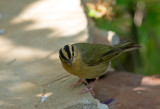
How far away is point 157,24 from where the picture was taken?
845 centimetres

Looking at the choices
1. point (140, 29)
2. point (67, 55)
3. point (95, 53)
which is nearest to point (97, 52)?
point (95, 53)

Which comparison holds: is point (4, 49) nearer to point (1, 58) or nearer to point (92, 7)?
point (1, 58)

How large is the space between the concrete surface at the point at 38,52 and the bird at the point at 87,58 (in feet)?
0.88

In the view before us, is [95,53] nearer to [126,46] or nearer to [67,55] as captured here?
[126,46]

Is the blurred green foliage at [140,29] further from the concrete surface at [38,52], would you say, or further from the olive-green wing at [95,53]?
the olive-green wing at [95,53]

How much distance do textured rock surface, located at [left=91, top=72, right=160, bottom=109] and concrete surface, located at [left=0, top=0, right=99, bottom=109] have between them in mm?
537

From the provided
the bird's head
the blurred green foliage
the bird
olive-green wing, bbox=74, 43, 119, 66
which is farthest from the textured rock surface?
the blurred green foliage

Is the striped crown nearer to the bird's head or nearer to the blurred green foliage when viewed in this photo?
the bird's head

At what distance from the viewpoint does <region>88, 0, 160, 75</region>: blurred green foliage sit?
8.44 m

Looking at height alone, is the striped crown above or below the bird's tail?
above

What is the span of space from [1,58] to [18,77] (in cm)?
77

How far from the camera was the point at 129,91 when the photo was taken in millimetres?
5277

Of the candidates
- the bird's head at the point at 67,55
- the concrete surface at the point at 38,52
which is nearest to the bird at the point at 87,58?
the bird's head at the point at 67,55

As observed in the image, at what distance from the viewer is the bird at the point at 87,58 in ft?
15.5
